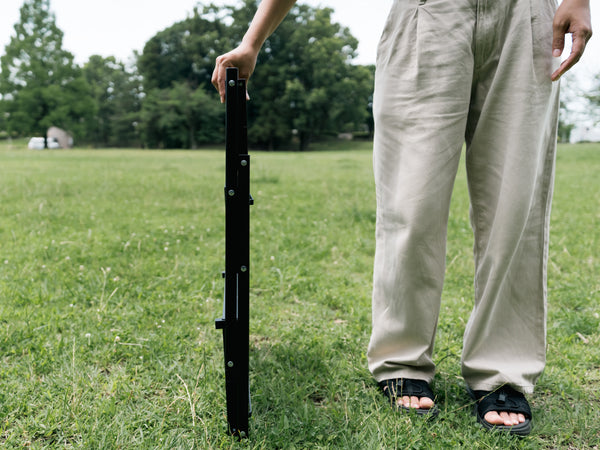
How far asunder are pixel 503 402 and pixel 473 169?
77cm

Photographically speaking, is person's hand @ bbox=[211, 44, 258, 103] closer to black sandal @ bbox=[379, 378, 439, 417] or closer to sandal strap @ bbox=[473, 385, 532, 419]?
black sandal @ bbox=[379, 378, 439, 417]

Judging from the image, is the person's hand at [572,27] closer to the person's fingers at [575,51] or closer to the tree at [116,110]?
the person's fingers at [575,51]

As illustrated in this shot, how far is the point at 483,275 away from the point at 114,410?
1298mm

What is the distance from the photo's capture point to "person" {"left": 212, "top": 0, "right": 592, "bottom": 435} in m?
1.52

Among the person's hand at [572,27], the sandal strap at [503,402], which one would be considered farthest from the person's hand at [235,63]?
the sandal strap at [503,402]

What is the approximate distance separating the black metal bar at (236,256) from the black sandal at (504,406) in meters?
0.77

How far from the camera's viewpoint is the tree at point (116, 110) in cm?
4756

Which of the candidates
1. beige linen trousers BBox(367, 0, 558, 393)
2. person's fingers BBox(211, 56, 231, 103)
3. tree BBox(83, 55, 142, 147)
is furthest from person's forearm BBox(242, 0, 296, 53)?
tree BBox(83, 55, 142, 147)

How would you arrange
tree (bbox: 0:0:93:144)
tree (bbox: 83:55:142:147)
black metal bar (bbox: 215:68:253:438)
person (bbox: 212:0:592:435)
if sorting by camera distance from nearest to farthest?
black metal bar (bbox: 215:68:253:438)
person (bbox: 212:0:592:435)
tree (bbox: 0:0:93:144)
tree (bbox: 83:55:142:147)

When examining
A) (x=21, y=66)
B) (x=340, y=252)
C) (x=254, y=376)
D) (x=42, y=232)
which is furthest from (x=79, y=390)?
(x=21, y=66)

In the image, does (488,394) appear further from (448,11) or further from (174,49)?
(174,49)

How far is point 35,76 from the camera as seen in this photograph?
42.3m

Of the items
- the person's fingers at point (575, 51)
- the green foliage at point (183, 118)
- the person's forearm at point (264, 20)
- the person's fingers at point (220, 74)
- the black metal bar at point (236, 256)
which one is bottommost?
the black metal bar at point (236, 256)

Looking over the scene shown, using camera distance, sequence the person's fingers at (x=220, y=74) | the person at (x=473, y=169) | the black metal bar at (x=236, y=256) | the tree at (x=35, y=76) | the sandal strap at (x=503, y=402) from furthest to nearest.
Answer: the tree at (x=35, y=76), the sandal strap at (x=503, y=402), the person at (x=473, y=169), the person's fingers at (x=220, y=74), the black metal bar at (x=236, y=256)
